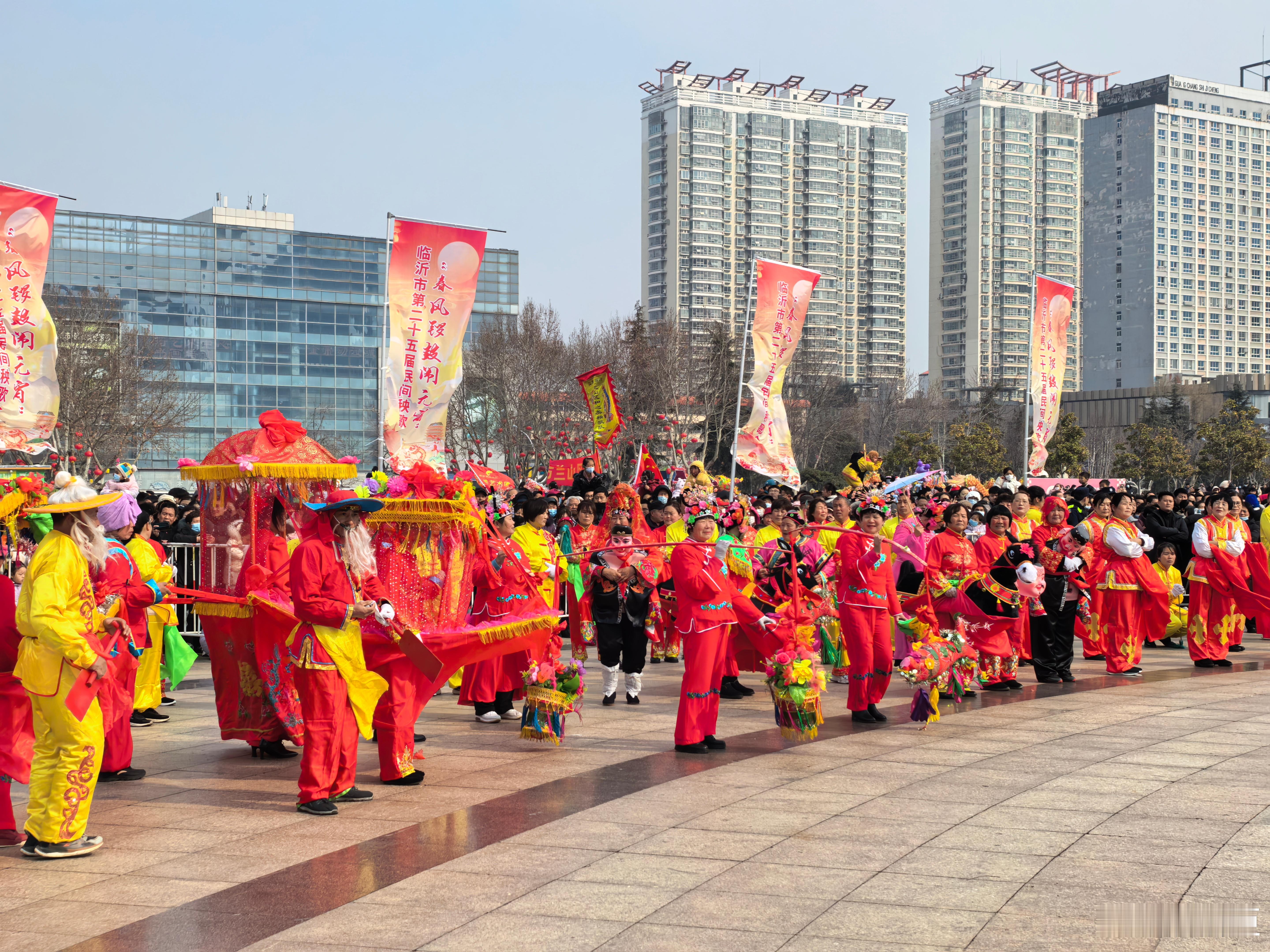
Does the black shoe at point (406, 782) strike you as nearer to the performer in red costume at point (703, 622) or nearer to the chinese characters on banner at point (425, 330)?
the performer in red costume at point (703, 622)

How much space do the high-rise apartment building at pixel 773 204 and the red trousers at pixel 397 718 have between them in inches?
3029

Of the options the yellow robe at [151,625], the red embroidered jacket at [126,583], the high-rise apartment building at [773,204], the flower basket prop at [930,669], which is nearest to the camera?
the red embroidered jacket at [126,583]

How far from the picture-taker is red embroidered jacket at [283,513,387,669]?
612cm

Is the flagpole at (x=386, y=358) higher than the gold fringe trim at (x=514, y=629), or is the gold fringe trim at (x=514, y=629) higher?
the flagpole at (x=386, y=358)

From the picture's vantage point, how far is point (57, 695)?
17.5ft

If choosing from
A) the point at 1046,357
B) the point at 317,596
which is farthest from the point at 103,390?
the point at 317,596

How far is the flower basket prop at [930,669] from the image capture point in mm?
8297

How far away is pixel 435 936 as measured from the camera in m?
4.32

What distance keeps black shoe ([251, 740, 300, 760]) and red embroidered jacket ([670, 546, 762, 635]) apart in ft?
8.09

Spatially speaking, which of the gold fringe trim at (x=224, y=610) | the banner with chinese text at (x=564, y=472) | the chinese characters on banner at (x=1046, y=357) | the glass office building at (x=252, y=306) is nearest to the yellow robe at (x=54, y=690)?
the gold fringe trim at (x=224, y=610)

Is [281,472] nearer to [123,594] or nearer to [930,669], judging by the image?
[123,594]

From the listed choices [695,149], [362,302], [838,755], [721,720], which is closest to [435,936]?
[838,755]

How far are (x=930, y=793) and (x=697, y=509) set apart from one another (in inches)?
176

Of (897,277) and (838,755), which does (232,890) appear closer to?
(838,755)
